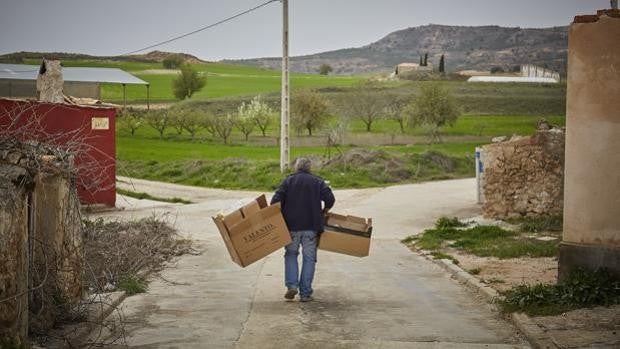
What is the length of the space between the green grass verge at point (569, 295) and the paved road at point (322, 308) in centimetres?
39

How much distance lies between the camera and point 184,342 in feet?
33.9

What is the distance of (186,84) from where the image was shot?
116250mm

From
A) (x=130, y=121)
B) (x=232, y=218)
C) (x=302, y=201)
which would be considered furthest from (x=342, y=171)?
(x=130, y=121)

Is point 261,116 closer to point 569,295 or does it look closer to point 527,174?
point 527,174

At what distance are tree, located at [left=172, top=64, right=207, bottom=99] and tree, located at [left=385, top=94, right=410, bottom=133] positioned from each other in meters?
28.8

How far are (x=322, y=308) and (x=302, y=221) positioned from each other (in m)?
1.24

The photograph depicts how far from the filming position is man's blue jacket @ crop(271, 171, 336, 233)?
13.0 m

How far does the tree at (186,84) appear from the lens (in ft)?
376

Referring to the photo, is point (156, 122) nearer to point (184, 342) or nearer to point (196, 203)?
point (196, 203)

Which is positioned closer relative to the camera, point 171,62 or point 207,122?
point 207,122

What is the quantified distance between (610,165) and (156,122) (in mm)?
60911

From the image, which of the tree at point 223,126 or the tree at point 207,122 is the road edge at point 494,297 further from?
the tree at point 207,122

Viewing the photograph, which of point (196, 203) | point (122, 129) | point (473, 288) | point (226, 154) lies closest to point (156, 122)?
point (122, 129)

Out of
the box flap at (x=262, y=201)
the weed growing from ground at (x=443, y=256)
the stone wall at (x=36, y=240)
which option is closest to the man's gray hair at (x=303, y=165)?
the box flap at (x=262, y=201)
